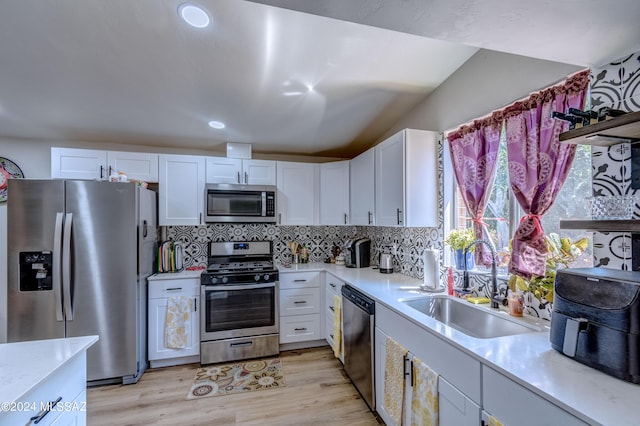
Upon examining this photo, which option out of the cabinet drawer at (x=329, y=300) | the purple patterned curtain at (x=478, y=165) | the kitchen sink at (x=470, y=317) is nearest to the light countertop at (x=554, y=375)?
the kitchen sink at (x=470, y=317)

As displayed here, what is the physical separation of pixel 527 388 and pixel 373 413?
1.48 metres

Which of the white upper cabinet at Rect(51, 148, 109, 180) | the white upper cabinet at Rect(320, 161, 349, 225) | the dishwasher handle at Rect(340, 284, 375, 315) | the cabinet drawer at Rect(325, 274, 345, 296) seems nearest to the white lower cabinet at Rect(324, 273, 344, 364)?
the cabinet drawer at Rect(325, 274, 345, 296)

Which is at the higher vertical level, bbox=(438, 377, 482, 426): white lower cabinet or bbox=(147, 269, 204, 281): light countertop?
bbox=(147, 269, 204, 281): light countertop

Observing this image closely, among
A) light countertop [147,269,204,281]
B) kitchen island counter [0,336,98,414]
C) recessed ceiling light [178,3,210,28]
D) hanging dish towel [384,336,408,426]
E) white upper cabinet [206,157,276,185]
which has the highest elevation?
recessed ceiling light [178,3,210,28]

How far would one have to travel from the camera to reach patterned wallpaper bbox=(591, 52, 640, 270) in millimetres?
1213

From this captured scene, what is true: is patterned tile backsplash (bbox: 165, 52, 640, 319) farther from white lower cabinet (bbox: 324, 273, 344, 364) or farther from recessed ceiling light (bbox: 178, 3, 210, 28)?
recessed ceiling light (bbox: 178, 3, 210, 28)

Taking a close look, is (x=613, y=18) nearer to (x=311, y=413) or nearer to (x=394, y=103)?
(x=394, y=103)

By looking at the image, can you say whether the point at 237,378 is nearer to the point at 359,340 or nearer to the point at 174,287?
the point at 174,287

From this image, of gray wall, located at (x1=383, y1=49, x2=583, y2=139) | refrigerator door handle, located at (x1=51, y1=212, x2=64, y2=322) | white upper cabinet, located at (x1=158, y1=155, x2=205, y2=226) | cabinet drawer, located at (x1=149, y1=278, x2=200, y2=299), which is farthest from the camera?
white upper cabinet, located at (x1=158, y1=155, x2=205, y2=226)

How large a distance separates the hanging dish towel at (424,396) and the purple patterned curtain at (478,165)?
942 mm

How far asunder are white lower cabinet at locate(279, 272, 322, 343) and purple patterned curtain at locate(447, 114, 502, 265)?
179cm

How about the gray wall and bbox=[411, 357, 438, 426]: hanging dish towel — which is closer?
bbox=[411, 357, 438, 426]: hanging dish towel

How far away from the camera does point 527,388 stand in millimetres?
968

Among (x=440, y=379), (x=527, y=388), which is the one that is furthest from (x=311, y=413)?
(x=527, y=388)
